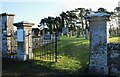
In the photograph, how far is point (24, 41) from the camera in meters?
12.3

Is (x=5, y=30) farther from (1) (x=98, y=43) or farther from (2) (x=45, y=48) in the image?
(1) (x=98, y=43)

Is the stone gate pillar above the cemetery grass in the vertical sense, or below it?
above

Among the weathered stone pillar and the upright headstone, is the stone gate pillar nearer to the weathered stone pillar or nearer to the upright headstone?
the weathered stone pillar

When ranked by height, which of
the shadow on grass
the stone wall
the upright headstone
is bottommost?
the shadow on grass

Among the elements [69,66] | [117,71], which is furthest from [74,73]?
[117,71]

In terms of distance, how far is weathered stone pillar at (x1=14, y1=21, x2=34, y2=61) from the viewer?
1227cm

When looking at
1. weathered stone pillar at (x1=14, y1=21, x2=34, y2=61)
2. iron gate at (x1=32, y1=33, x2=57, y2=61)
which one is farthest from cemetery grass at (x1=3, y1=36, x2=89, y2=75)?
iron gate at (x1=32, y1=33, x2=57, y2=61)

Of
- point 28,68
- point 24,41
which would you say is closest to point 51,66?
point 28,68

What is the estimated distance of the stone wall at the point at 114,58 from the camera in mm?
9727

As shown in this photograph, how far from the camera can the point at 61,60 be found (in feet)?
40.3

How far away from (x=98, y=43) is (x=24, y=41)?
12.8 feet

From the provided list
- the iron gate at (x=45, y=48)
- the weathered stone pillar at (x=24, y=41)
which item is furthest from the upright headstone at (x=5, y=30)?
the iron gate at (x=45, y=48)

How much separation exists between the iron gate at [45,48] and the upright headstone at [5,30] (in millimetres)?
1586

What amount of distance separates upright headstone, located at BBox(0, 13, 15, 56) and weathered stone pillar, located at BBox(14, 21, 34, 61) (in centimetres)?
148
